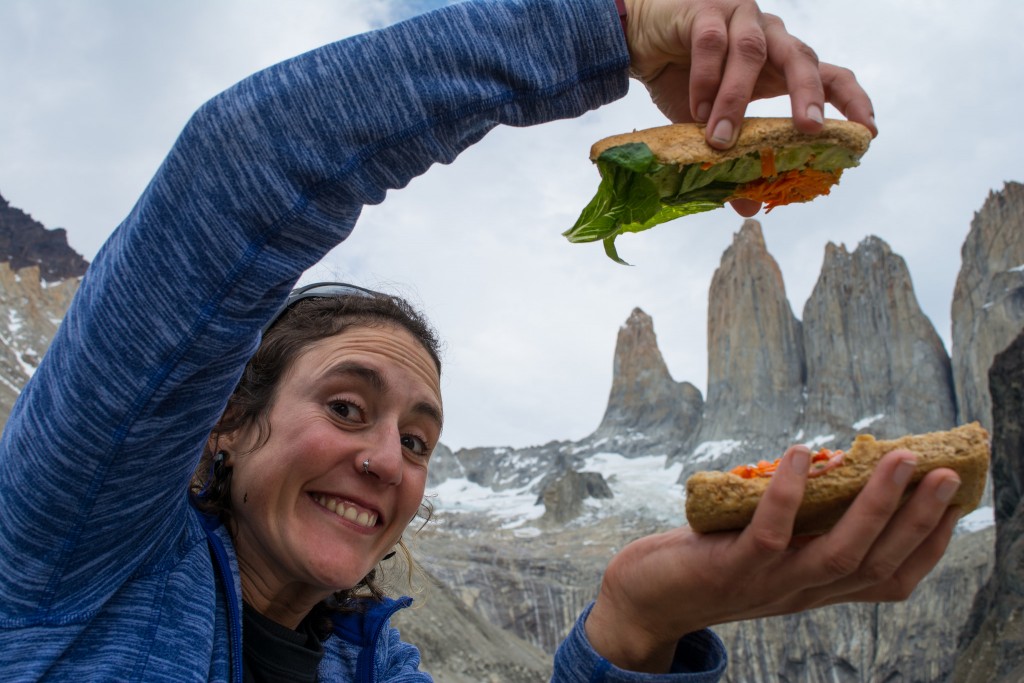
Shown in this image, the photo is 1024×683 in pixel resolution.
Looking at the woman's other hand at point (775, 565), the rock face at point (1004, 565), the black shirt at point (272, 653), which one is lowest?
the black shirt at point (272, 653)

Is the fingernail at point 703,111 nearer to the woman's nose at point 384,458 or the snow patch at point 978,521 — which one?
the woman's nose at point 384,458

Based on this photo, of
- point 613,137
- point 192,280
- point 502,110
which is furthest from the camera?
point 613,137

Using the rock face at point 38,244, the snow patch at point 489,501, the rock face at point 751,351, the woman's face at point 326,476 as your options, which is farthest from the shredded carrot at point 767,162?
the rock face at point 38,244

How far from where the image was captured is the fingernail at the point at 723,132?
6.57 ft

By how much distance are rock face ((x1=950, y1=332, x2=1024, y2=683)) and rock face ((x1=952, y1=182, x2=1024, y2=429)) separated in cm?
3881

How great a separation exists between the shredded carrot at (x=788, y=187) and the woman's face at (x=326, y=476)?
1189 mm

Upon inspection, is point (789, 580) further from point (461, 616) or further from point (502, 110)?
point (461, 616)

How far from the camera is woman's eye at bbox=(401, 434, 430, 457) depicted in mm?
2464

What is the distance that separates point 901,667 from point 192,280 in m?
53.4

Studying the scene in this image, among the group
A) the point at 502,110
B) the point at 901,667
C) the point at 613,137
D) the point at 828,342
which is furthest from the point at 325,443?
the point at 828,342

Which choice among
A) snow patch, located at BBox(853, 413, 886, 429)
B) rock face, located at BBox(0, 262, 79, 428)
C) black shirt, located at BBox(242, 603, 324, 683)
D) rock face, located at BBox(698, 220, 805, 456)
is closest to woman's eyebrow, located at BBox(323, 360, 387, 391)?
black shirt, located at BBox(242, 603, 324, 683)

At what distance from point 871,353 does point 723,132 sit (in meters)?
79.6

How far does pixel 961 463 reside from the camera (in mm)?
2061

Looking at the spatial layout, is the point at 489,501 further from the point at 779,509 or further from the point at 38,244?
the point at 779,509
